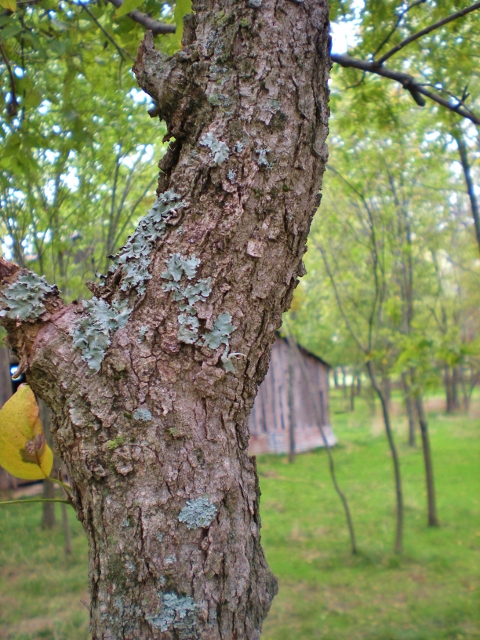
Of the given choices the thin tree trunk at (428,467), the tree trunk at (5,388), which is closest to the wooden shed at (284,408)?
the thin tree trunk at (428,467)

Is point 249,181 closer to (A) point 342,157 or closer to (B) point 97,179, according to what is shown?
(B) point 97,179

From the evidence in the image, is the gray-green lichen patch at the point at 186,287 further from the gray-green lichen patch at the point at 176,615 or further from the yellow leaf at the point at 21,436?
the gray-green lichen patch at the point at 176,615

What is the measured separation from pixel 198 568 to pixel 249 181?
2.63 feet

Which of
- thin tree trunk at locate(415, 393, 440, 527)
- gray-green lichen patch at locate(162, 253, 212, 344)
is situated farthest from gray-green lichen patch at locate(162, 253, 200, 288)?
thin tree trunk at locate(415, 393, 440, 527)

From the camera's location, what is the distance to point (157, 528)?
100cm

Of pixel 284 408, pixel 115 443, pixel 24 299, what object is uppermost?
pixel 24 299

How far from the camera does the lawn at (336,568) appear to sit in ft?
15.4

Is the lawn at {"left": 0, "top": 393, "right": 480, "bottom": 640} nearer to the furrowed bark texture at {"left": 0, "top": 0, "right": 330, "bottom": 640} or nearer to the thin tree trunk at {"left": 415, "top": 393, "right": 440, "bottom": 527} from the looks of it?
the thin tree trunk at {"left": 415, "top": 393, "right": 440, "bottom": 527}

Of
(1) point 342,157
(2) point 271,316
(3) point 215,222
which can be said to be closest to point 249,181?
(3) point 215,222

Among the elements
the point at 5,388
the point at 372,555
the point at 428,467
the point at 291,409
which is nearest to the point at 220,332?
the point at 372,555

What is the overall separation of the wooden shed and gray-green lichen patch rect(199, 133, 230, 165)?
11.6 meters

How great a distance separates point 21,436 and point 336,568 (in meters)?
5.99

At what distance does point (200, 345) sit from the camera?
107 centimetres

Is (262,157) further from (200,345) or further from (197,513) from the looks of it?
(197,513)
